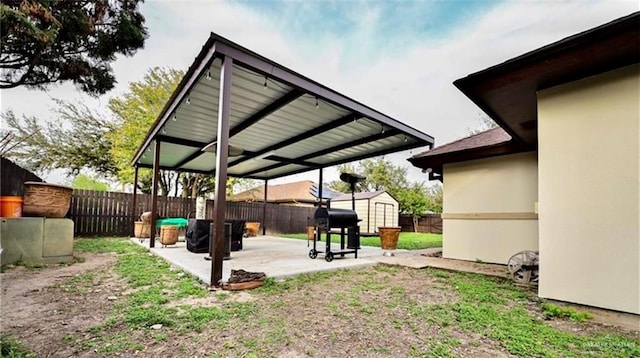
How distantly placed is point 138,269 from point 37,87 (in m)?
4.52

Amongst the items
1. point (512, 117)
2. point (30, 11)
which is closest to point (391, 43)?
point (512, 117)

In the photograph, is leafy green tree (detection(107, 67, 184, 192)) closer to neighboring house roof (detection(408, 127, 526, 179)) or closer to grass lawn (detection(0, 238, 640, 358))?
grass lawn (detection(0, 238, 640, 358))

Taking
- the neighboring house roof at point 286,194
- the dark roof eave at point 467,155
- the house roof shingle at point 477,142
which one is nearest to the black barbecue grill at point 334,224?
the dark roof eave at point 467,155

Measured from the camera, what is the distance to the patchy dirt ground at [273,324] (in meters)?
1.82

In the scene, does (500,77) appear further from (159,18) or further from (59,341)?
(159,18)

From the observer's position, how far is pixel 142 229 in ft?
28.9

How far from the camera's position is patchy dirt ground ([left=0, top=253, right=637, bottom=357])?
5.98ft

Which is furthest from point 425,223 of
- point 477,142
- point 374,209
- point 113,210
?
point 113,210

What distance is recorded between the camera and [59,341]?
6.12ft

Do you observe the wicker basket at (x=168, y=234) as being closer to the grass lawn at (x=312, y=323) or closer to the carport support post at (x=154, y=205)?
the carport support post at (x=154, y=205)

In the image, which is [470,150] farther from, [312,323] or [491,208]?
[312,323]

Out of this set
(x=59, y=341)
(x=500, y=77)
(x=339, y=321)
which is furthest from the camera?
(x=500, y=77)

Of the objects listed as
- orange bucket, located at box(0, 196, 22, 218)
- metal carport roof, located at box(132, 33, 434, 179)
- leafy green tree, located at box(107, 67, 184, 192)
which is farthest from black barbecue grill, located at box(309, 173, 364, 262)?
leafy green tree, located at box(107, 67, 184, 192)

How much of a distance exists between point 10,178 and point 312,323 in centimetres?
662
